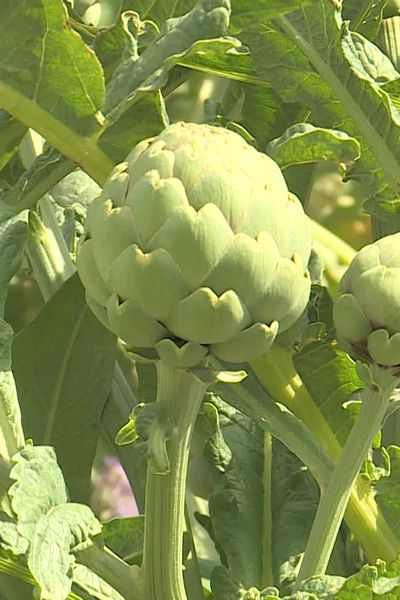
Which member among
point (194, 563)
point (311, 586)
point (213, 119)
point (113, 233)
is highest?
point (113, 233)

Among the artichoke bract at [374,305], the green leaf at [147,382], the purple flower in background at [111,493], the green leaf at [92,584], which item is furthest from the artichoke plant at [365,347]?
the purple flower in background at [111,493]

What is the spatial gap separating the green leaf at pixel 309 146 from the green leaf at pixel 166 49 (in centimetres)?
7

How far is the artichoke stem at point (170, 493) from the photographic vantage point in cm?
64

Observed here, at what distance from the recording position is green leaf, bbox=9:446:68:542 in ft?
2.06

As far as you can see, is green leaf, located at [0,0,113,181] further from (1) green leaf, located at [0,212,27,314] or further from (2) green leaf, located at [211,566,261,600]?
(2) green leaf, located at [211,566,261,600]

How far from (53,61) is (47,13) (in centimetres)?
3

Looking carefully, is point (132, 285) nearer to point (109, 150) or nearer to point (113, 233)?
point (113, 233)

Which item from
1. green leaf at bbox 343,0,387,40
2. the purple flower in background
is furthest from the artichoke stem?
the purple flower in background

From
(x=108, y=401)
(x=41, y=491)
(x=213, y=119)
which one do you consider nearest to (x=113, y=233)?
(x=41, y=491)

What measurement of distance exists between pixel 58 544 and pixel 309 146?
0.93ft

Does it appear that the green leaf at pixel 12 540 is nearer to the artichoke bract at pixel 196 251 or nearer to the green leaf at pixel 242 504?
the artichoke bract at pixel 196 251

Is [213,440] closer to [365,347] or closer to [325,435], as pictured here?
[325,435]

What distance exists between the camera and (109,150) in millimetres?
797

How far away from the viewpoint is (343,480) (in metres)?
0.69
